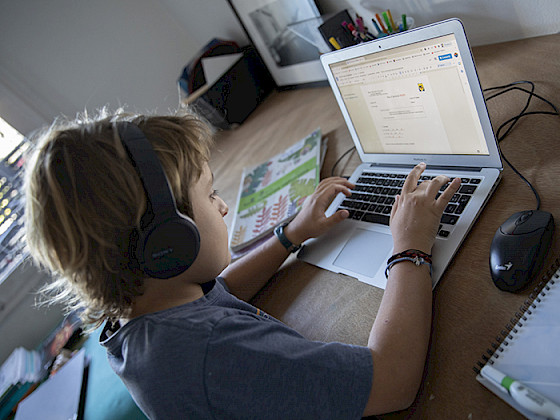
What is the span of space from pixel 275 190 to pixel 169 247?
59 centimetres

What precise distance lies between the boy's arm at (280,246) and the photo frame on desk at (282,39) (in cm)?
70

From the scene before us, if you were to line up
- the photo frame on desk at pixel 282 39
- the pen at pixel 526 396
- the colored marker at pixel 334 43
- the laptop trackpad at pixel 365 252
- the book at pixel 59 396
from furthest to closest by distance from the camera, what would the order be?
the photo frame on desk at pixel 282 39
the colored marker at pixel 334 43
the book at pixel 59 396
the laptop trackpad at pixel 365 252
the pen at pixel 526 396

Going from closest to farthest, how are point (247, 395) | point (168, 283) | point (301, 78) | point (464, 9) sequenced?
point (247, 395) → point (168, 283) → point (464, 9) → point (301, 78)

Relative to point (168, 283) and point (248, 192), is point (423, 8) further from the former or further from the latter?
point (168, 283)

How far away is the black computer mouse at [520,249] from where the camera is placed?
0.48 m

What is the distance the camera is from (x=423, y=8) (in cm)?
104

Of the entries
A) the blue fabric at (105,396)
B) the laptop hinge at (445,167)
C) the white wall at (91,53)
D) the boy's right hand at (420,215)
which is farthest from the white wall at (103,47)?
the blue fabric at (105,396)

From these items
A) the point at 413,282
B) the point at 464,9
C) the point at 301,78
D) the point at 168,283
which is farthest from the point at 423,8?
the point at 168,283

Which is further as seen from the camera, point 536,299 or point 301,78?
point 301,78

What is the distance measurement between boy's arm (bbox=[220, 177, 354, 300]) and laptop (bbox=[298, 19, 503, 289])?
0.09ft

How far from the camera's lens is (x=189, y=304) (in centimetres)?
57

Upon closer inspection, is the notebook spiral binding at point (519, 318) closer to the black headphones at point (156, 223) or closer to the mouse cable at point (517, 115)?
the mouse cable at point (517, 115)

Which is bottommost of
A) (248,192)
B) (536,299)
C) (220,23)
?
(248,192)

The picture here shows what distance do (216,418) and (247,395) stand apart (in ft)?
0.16
